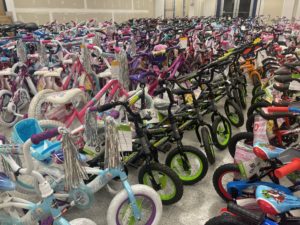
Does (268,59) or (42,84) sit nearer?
(42,84)

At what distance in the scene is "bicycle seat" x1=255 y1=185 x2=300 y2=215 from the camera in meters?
0.99

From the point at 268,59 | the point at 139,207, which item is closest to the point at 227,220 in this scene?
the point at 139,207

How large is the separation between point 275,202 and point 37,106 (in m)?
2.03

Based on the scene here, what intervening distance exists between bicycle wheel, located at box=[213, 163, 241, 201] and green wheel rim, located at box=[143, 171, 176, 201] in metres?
0.29

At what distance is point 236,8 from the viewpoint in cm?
1081

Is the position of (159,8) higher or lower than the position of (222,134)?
higher

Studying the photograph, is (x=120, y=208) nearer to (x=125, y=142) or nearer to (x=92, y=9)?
(x=125, y=142)

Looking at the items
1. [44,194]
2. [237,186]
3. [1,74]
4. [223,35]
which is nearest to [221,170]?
[237,186]

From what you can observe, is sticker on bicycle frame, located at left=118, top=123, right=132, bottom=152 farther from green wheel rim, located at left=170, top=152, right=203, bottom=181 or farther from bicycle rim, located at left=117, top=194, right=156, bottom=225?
green wheel rim, located at left=170, top=152, right=203, bottom=181

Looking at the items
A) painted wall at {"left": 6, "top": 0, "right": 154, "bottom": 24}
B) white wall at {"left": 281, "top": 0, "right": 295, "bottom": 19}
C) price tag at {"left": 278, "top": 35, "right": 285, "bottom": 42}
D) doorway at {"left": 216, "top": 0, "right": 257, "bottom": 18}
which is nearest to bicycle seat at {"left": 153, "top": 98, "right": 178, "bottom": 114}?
price tag at {"left": 278, "top": 35, "right": 285, "bottom": 42}

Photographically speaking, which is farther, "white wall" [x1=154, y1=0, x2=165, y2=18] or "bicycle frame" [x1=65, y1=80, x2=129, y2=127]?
"white wall" [x1=154, y1=0, x2=165, y2=18]

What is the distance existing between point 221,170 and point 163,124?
0.52 m

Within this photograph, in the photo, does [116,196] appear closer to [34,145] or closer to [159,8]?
[34,145]

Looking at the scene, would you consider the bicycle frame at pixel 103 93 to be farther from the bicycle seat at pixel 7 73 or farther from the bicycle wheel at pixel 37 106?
the bicycle seat at pixel 7 73
